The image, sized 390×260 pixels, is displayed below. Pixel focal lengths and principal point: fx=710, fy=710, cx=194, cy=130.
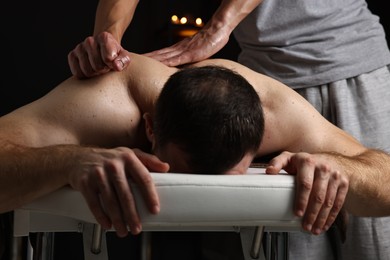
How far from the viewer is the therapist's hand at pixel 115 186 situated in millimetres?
893

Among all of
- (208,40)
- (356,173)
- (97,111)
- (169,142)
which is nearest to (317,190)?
(356,173)

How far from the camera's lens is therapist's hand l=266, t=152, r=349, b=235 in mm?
948

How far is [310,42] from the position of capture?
5.76 ft

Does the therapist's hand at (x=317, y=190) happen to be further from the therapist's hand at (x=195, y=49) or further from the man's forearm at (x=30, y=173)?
the therapist's hand at (x=195, y=49)

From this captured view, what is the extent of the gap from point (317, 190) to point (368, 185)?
172mm

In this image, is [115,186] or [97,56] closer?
[115,186]

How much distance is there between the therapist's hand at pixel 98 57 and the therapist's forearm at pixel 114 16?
0.23 meters

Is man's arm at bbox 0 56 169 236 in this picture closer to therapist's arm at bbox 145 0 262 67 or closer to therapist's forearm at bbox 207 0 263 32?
therapist's arm at bbox 145 0 262 67

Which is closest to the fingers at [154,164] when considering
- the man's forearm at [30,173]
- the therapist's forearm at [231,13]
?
the man's forearm at [30,173]

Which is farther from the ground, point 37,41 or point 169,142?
point 169,142

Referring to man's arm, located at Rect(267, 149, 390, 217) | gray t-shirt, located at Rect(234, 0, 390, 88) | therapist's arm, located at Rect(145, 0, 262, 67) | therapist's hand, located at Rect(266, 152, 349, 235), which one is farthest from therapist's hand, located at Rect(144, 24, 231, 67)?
therapist's hand, located at Rect(266, 152, 349, 235)

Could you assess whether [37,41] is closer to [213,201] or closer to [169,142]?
[169,142]

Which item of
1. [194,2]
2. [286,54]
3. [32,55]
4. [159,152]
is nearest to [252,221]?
[159,152]

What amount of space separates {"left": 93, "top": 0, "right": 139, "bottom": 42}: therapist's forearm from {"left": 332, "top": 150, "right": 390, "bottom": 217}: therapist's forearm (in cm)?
67
